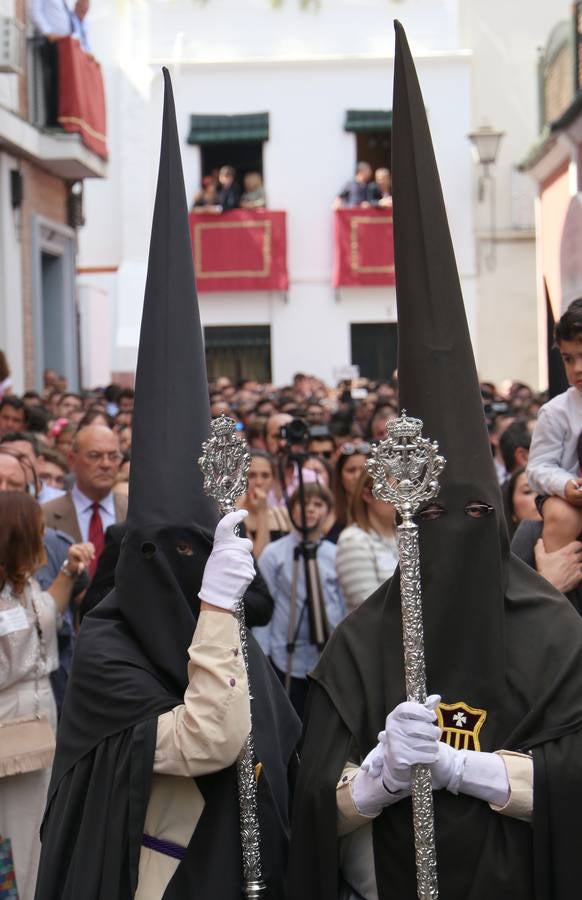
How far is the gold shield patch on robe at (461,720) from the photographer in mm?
2969

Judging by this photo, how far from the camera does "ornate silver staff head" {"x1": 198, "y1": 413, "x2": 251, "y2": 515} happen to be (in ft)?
10.9

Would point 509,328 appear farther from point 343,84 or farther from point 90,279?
point 90,279

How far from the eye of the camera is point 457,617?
9.73 feet

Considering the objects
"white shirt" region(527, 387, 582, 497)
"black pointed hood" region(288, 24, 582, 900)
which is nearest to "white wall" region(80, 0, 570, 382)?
"white shirt" region(527, 387, 582, 497)

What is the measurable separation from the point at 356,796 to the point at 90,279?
23.2 m

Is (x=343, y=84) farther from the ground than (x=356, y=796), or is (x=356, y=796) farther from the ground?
(x=343, y=84)

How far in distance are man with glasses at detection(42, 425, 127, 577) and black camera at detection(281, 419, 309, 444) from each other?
4.09 feet

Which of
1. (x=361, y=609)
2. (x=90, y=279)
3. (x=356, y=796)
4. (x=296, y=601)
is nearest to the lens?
(x=356, y=796)

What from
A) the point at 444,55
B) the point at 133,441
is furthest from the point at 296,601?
the point at 444,55

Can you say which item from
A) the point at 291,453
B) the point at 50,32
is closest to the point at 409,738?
the point at 291,453

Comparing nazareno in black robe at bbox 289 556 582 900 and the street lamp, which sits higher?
the street lamp

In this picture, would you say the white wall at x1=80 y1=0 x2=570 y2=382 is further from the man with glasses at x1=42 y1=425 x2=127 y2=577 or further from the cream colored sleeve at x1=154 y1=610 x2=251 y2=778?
the cream colored sleeve at x1=154 y1=610 x2=251 y2=778

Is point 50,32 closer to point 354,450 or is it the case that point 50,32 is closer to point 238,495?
point 354,450

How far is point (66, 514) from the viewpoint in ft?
21.5
